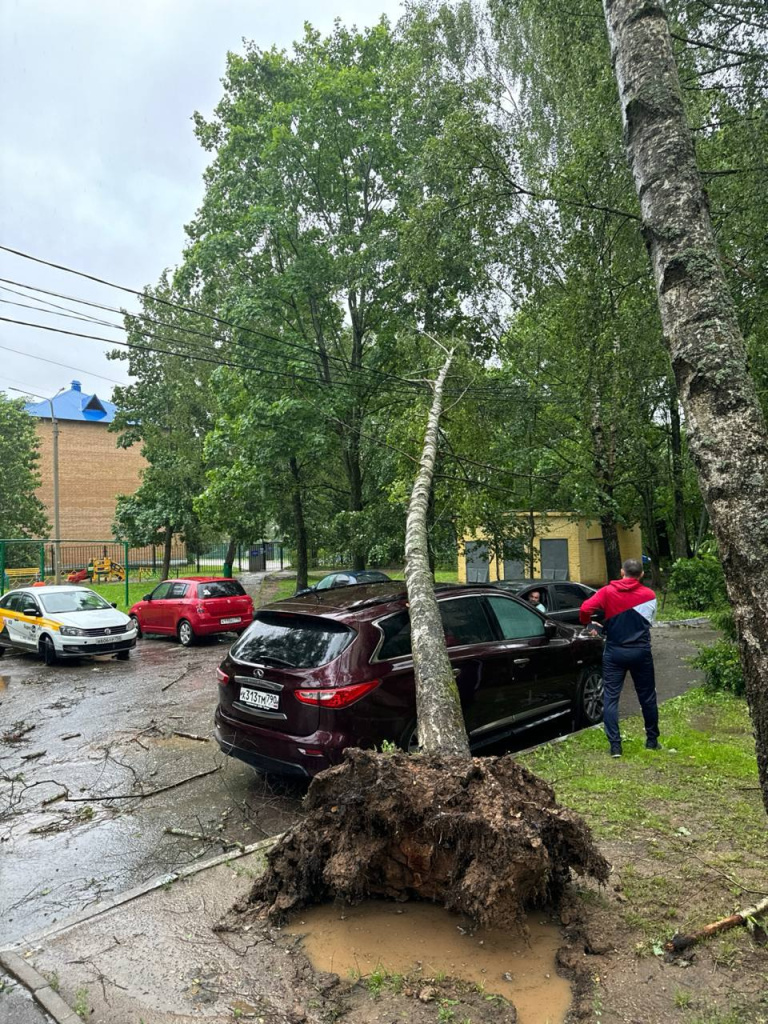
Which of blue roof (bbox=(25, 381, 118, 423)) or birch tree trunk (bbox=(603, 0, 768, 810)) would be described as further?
blue roof (bbox=(25, 381, 118, 423))

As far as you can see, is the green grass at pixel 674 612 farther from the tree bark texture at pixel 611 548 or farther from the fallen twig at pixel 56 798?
the fallen twig at pixel 56 798

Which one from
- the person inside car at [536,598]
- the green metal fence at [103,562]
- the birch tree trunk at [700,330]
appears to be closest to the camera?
the birch tree trunk at [700,330]

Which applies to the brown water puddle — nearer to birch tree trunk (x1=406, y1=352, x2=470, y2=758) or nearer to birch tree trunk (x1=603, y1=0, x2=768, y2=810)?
birch tree trunk (x1=406, y1=352, x2=470, y2=758)

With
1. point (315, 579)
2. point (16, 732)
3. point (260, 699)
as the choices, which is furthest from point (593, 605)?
point (315, 579)

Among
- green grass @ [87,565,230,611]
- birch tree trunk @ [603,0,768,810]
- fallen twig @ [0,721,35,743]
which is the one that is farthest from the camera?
green grass @ [87,565,230,611]

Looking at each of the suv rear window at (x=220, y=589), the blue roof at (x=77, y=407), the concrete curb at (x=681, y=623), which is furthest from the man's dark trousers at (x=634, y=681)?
the blue roof at (x=77, y=407)

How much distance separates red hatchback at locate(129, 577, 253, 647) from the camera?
1563 cm

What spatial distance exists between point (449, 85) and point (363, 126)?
2.74m

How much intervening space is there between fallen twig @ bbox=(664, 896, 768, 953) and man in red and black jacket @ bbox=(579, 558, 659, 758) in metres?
2.83

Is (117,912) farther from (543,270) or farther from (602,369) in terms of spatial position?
(543,270)

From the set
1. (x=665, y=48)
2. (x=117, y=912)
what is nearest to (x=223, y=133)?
(x=665, y=48)

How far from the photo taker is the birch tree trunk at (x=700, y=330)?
2615 millimetres

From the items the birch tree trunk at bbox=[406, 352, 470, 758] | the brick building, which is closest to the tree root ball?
the birch tree trunk at bbox=[406, 352, 470, 758]

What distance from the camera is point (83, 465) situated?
162 feet
